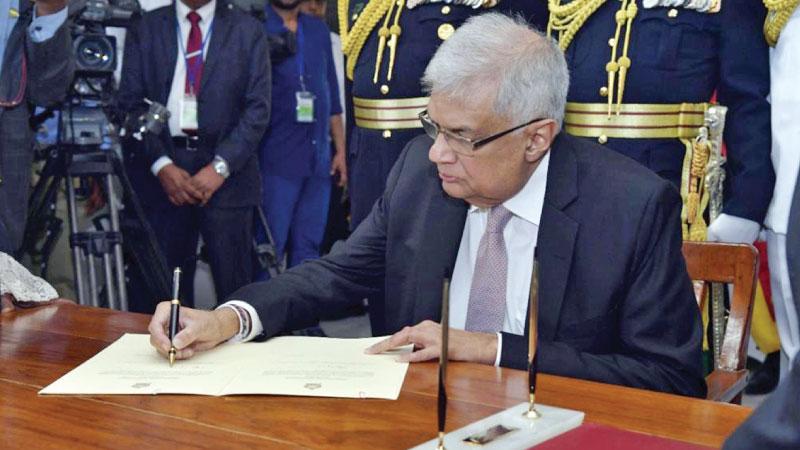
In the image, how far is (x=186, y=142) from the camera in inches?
177

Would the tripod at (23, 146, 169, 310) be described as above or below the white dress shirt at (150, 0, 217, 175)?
below

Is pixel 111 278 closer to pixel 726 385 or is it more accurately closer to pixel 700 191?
pixel 700 191

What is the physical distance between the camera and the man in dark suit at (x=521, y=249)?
6.22 ft

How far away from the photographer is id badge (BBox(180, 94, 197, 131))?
445 cm

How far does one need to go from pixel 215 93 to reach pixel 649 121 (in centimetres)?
224

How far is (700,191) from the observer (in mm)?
2742

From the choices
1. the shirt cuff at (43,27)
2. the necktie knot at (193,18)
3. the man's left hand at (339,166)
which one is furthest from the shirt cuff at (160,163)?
the man's left hand at (339,166)

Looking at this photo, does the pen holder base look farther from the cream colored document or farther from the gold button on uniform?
the gold button on uniform

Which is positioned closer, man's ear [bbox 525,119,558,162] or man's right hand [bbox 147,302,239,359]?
man's right hand [bbox 147,302,239,359]

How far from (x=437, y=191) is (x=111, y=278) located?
2045mm

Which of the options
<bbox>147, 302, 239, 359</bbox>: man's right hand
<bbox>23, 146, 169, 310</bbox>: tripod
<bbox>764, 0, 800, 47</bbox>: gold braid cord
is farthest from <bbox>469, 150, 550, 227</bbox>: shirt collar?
<bbox>23, 146, 169, 310</bbox>: tripod

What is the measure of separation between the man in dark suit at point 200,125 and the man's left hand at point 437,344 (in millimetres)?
2695

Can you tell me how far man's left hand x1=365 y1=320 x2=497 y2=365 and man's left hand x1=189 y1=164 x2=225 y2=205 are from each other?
2.66 m

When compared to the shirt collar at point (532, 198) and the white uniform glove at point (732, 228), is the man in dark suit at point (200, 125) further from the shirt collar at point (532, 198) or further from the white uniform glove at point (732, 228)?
the shirt collar at point (532, 198)
